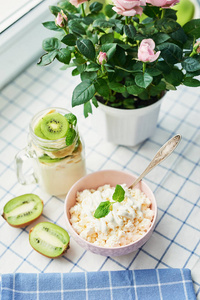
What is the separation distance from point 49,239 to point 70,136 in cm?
26

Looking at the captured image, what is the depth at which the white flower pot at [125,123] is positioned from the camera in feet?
3.67

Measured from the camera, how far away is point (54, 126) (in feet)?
3.29

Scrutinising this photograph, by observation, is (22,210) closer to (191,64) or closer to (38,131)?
(38,131)

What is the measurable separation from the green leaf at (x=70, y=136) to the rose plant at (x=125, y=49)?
7 centimetres

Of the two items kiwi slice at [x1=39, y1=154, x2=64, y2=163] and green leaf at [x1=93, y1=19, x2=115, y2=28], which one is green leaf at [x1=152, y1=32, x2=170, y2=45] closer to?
green leaf at [x1=93, y1=19, x2=115, y2=28]

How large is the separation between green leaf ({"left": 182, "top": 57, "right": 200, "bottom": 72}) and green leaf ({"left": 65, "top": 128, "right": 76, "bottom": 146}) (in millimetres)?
306

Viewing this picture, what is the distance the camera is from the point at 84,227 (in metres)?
1.00

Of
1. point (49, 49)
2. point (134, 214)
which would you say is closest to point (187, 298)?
point (134, 214)

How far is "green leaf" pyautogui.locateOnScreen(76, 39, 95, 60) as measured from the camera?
3.04ft

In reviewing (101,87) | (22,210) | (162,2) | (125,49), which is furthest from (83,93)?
(22,210)

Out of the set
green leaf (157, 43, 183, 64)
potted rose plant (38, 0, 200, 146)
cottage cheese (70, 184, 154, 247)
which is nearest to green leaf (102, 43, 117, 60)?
potted rose plant (38, 0, 200, 146)

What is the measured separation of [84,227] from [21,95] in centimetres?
56

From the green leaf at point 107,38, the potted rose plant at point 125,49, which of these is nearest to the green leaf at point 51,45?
the potted rose plant at point 125,49

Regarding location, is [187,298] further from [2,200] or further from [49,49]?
[49,49]
